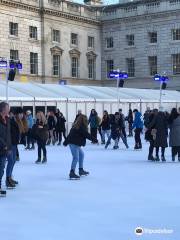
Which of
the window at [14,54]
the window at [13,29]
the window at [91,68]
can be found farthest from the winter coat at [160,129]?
the window at [91,68]

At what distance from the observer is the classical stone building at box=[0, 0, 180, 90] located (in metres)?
42.6

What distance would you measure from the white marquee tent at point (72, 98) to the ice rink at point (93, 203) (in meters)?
12.8

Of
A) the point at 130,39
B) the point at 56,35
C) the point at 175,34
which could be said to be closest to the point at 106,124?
the point at 56,35

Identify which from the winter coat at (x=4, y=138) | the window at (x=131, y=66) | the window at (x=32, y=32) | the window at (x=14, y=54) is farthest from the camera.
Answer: the window at (x=131, y=66)

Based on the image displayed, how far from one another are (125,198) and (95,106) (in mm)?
22468

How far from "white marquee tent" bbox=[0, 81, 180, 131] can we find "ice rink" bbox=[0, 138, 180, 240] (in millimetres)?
12797

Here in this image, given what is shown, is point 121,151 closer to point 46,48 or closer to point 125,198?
point 125,198

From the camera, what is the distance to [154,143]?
48.9 ft

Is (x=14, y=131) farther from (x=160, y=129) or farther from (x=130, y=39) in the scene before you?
(x=130, y=39)

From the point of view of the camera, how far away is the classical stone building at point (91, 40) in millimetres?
42625

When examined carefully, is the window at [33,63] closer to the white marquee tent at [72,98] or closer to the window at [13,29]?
Result: the window at [13,29]

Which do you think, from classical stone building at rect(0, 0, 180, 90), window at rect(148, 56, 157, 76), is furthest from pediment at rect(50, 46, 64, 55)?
window at rect(148, 56, 157, 76)

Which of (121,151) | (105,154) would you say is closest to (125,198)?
(105,154)

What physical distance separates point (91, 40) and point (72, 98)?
2214cm
